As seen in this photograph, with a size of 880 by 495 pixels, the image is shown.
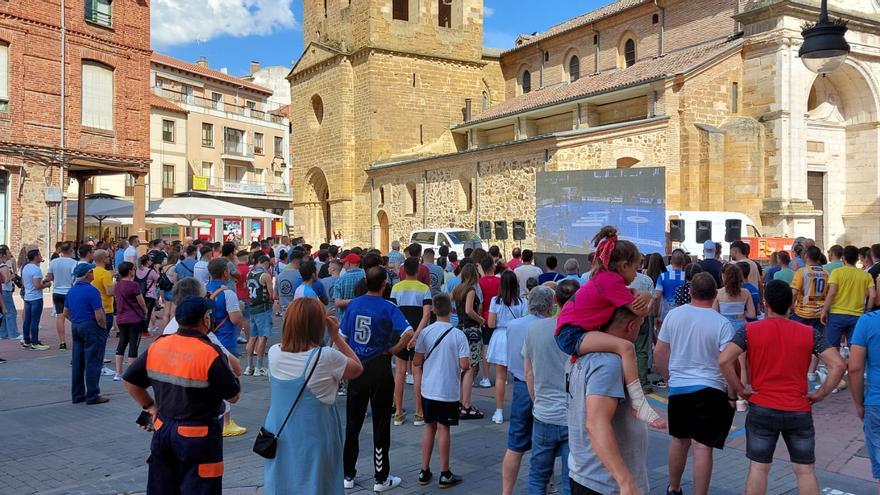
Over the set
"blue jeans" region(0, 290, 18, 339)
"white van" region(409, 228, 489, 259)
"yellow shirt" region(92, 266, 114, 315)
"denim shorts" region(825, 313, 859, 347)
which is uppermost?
"white van" region(409, 228, 489, 259)

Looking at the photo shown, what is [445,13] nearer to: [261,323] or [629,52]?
[629,52]

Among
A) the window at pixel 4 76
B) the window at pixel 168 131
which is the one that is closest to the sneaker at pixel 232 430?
the window at pixel 4 76

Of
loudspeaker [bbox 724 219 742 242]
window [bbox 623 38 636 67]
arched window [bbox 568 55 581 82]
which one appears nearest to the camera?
loudspeaker [bbox 724 219 742 242]

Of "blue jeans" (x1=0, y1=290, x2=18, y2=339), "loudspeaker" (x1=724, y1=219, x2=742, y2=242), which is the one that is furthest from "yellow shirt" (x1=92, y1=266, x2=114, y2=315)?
"loudspeaker" (x1=724, y1=219, x2=742, y2=242)

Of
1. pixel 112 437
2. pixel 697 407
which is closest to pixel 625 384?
pixel 697 407

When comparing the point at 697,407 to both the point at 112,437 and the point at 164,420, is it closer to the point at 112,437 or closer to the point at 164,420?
the point at 164,420

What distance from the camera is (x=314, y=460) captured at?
384cm

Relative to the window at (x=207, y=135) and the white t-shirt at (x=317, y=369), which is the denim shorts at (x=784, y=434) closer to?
the white t-shirt at (x=317, y=369)

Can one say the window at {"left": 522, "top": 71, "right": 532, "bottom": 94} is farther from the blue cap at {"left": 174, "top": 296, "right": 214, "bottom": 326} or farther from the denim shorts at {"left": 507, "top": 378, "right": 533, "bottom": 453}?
the blue cap at {"left": 174, "top": 296, "right": 214, "bottom": 326}

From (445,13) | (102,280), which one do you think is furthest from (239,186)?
(102,280)

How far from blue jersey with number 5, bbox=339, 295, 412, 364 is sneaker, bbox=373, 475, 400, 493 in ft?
3.12

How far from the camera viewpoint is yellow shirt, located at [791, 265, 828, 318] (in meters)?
8.62

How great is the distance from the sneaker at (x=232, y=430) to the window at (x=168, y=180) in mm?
40094

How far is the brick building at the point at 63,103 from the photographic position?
21.1 metres
